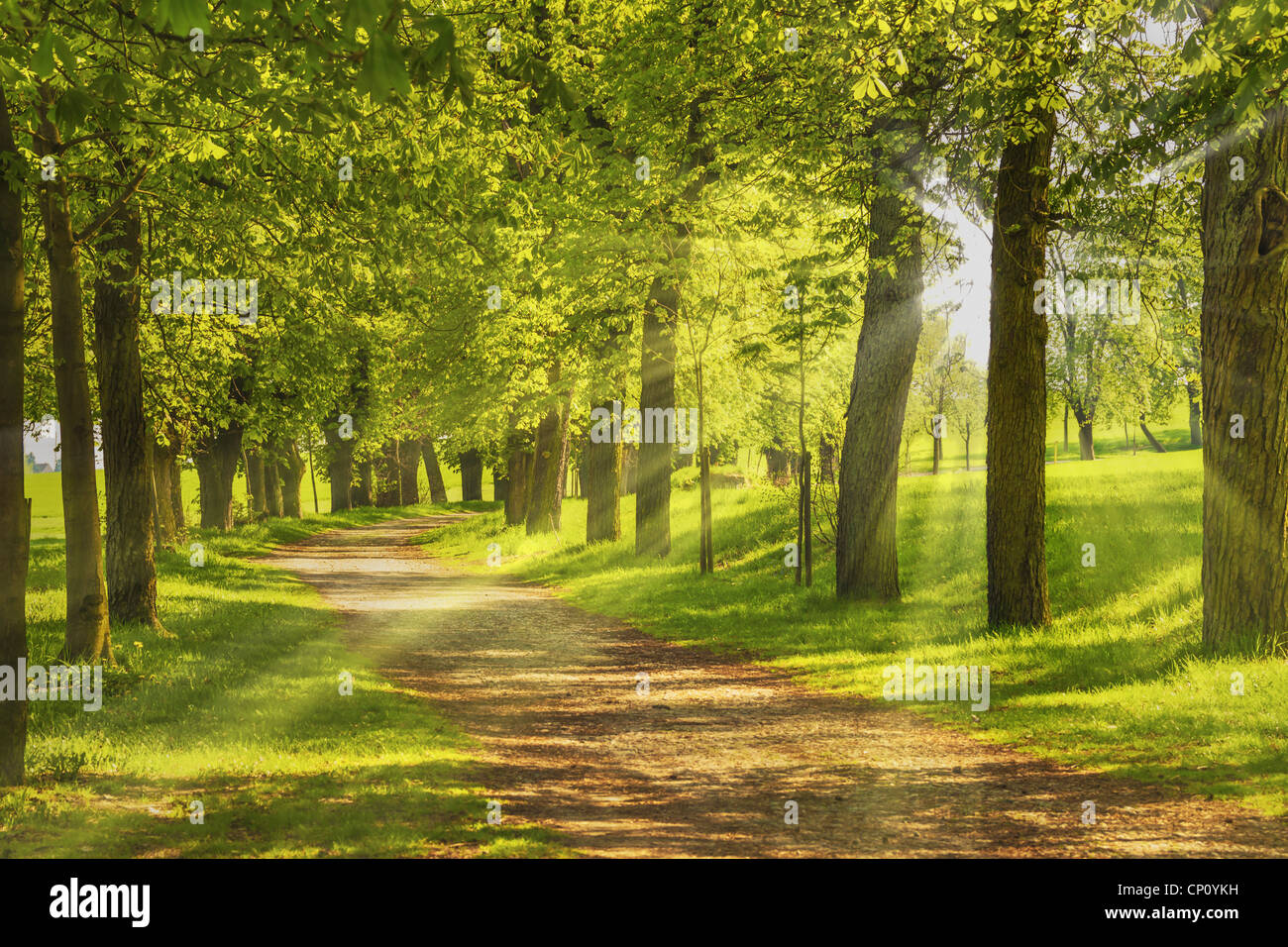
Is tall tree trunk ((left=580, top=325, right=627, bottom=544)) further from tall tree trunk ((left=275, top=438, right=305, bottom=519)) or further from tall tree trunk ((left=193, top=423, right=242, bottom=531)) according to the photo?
tall tree trunk ((left=275, top=438, right=305, bottom=519))

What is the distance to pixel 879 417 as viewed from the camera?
1611 cm

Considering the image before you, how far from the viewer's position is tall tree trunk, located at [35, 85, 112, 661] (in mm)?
11086

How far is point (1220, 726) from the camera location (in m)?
8.42

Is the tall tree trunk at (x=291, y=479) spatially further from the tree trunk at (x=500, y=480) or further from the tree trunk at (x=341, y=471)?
the tree trunk at (x=500, y=480)

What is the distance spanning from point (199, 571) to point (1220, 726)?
20.4 meters

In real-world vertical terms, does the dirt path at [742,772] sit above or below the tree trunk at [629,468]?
below

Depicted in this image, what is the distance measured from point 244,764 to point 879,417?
11357 mm

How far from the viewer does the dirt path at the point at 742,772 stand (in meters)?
6.43

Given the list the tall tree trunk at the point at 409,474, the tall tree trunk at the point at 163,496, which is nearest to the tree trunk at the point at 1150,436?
the tall tree trunk at the point at 163,496

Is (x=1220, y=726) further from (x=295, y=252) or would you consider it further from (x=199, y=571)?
(x=199, y=571)

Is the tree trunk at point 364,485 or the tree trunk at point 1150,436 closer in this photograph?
the tree trunk at point 1150,436

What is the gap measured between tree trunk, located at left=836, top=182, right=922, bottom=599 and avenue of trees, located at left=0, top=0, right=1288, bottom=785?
6cm

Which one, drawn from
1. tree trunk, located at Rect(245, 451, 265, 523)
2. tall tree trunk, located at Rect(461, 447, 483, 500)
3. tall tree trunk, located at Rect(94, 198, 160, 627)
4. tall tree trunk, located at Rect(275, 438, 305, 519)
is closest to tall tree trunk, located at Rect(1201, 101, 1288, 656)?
tall tree trunk, located at Rect(94, 198, 160, 627)

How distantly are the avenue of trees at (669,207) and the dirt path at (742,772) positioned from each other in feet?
12.2
